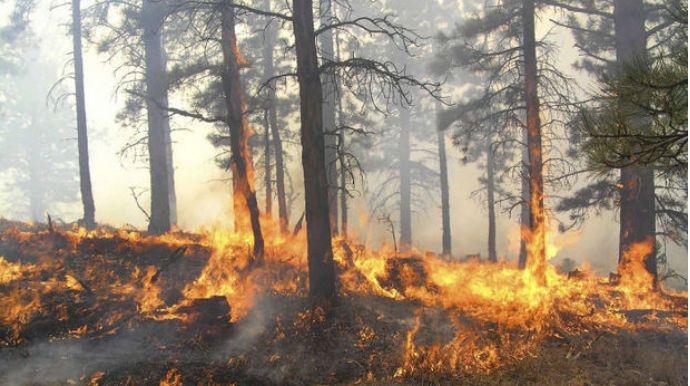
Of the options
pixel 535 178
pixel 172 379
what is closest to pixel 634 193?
pixel 535 178

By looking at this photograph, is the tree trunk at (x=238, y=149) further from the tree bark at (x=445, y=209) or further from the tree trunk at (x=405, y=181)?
the tree trunk at (x=405, y=181)

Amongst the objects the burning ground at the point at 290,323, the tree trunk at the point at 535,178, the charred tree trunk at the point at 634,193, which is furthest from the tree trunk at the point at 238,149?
the charred tree trunk at the point at 634,193

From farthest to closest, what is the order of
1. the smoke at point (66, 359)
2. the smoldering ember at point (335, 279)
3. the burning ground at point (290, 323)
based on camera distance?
1. the burning ground at point (290, 323)
2. the smoldering ember at point (335, 279)
3. the smoke at point (66, 359)

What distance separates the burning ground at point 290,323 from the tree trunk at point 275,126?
24.9ft

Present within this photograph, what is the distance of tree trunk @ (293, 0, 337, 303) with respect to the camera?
8.66m

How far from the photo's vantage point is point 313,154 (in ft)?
28.5

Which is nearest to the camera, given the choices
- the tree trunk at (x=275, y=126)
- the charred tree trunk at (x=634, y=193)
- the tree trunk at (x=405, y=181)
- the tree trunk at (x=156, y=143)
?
the charred tree trunk at (x=634, y=193)

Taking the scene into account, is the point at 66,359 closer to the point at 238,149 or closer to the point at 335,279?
the point at 335,279

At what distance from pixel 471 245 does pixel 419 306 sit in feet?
86.4

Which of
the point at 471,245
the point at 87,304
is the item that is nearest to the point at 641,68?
the point at 87,304

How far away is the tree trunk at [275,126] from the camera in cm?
1920

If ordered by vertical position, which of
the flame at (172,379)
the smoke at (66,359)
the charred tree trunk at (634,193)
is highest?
the charred tree trunk at (634,193)

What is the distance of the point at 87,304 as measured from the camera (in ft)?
25.7

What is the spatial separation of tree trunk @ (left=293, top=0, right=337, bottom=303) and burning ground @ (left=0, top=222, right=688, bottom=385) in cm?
79
